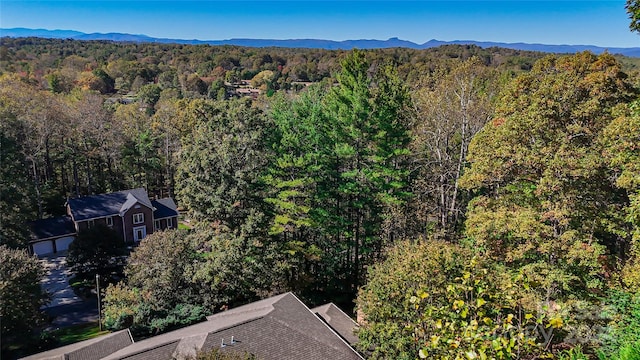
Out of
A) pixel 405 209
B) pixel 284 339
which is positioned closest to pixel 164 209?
pixel 405 209

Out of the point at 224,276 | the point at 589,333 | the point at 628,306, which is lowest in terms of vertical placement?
the point at 224,276

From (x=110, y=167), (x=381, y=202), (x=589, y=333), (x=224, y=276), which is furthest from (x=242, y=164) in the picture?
(x=110, y=167)

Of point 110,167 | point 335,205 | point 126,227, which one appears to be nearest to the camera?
point 335,205

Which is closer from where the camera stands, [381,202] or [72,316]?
[381,202]

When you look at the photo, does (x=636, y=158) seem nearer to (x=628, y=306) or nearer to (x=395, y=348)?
(x=628, y=306)

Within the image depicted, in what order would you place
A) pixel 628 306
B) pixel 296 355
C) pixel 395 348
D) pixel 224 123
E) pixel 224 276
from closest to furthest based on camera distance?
1. pixel 628 306
2. pixel 395 348
3. pixel 296 355
4. pixel 224 276
5. pixel 224 123

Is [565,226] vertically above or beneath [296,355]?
above

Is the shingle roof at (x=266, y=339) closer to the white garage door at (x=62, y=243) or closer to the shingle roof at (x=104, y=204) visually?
the shingle roof at (x=104, y=204)

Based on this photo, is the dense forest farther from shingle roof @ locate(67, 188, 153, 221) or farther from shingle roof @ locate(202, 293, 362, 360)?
shingle roof @ locate(67, 188, 153, 221)
